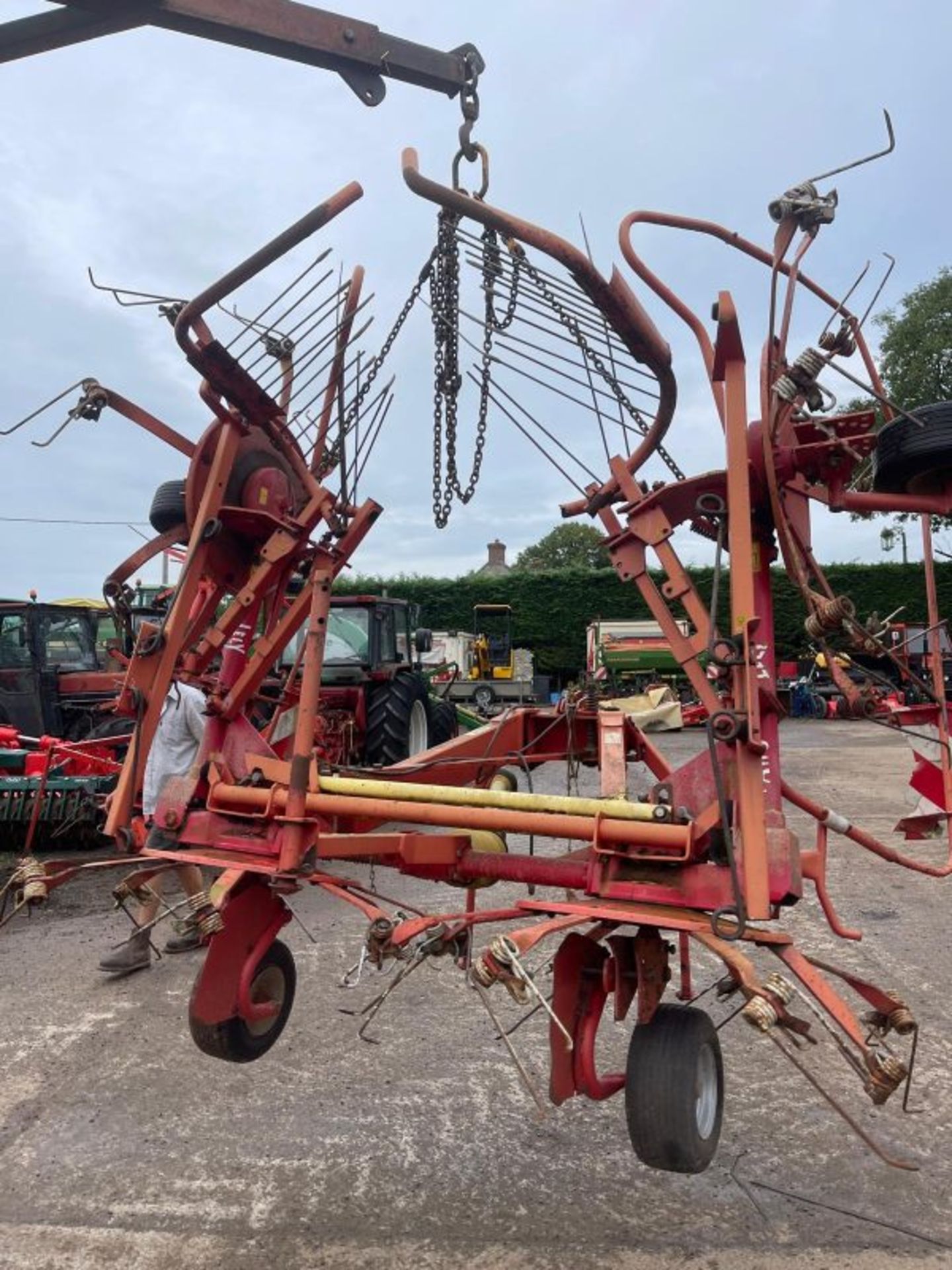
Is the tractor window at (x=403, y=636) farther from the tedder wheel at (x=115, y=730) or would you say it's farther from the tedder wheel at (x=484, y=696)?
the tedder wheel at (x=484, y=696)

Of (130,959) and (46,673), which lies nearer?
(130,959)

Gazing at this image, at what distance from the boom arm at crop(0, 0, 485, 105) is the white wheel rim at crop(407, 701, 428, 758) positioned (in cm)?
Result: 686

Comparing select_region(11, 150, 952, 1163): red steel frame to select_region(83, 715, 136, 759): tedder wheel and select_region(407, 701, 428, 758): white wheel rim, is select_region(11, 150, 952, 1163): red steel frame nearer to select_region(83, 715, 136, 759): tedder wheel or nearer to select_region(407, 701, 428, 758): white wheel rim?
select_region(83, 715, 136, 759): tedder wheel

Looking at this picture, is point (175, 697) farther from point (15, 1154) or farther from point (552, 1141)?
point (552, 1141)

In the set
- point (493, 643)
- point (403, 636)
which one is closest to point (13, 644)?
point (403, 636)

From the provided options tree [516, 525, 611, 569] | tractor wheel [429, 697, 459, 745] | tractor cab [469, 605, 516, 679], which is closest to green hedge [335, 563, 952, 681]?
tractor cab [469, 605, 516, 679]

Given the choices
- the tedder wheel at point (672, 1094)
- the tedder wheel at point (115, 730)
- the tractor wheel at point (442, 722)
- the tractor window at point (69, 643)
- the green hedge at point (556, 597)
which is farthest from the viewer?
the green hedge at point (556, 597)

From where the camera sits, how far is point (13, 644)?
9820 mm

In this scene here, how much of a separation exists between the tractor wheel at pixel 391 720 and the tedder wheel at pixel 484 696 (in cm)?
1245

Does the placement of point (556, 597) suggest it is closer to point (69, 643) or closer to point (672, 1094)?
point (69, 643)

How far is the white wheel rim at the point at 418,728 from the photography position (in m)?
9.80

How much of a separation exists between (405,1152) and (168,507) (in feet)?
8.17

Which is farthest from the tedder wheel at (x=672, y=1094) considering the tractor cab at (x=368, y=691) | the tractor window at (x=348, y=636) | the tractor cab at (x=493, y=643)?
the tractor cab at (x=493, y=643)

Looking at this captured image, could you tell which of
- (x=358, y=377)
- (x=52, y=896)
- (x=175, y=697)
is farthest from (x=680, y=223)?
(x=52, y=896)
